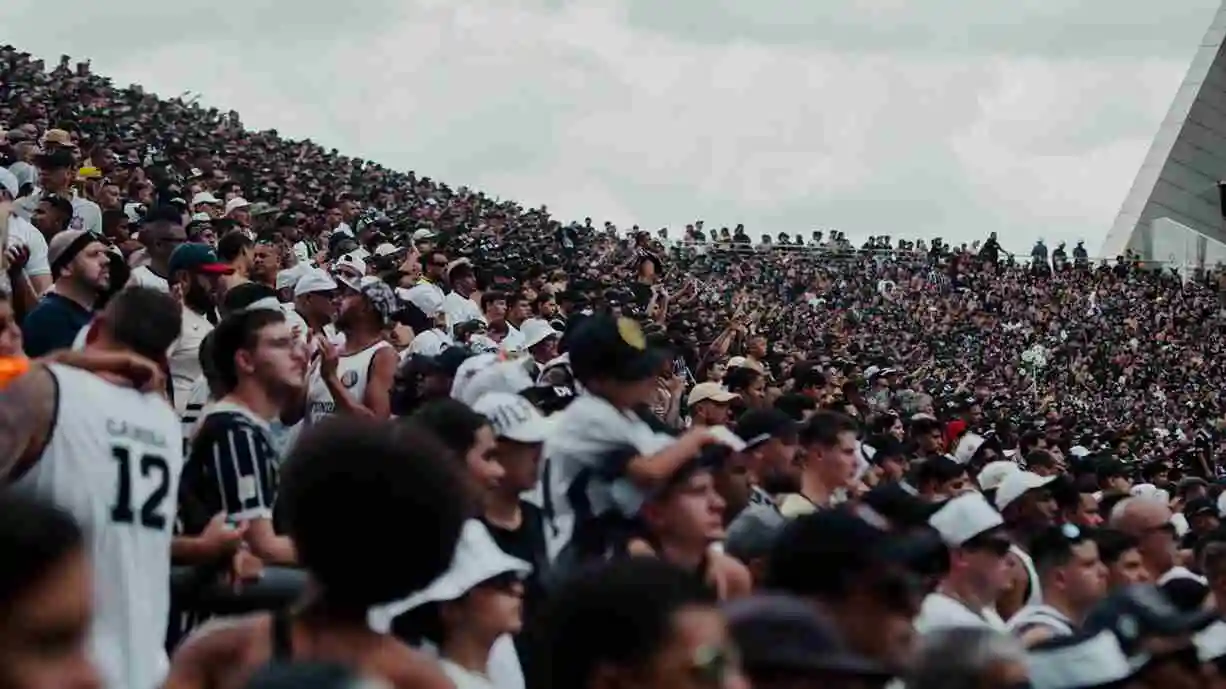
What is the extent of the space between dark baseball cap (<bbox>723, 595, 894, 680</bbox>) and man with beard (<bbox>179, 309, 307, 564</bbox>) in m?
1.87

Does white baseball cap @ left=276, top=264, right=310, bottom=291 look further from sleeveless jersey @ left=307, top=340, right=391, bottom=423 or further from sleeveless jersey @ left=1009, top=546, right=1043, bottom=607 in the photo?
sleeveless jersey @ left=1009, top=546, right=1043, bottom=607

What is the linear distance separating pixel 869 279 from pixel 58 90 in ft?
71.9

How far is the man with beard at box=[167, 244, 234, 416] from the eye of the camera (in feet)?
27.0

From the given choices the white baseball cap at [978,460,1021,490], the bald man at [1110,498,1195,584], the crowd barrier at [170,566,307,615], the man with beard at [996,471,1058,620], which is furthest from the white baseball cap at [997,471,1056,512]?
the crowd barrier at [170,566,307,615]

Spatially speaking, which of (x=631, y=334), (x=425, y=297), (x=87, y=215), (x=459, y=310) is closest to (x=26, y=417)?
(x=631, y=334)

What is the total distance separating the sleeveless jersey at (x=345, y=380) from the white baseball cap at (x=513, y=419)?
5.00 feet

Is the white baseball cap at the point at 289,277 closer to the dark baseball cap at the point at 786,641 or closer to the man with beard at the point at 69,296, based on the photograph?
the man with beard at the point at 69,296

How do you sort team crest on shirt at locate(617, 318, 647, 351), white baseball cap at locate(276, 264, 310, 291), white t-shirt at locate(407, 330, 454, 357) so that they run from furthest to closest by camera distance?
white baseball cap at locate(276, 264, 310, 291) < white t-shirt at locate(407, 330, 454, 357) < team crest on shirt at locate(617, 318, 647, 351)

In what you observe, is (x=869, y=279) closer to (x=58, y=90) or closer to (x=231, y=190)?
(x=58, y=90)

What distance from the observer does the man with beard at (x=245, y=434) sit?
19.1 feet

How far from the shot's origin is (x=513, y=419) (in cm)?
680

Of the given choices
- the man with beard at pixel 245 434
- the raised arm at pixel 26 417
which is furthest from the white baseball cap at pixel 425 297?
the raised arm at pixel 26 417

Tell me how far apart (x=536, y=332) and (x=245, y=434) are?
737cm

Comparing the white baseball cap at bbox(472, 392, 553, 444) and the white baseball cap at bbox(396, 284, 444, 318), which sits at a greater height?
the white baseball cap at bbox(396, 284, 444, 318)
